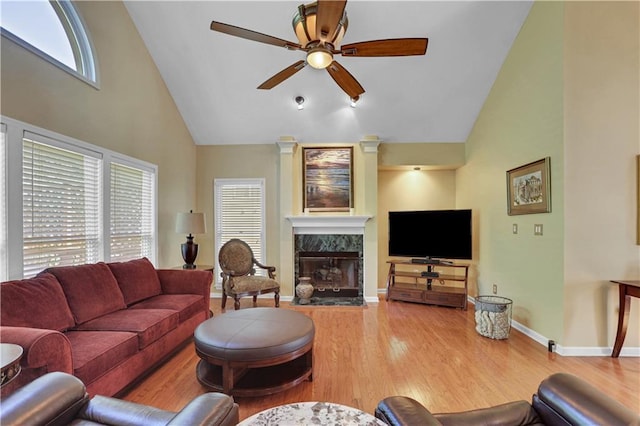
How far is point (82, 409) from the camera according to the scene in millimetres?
1362

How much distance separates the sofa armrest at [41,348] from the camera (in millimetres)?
1563

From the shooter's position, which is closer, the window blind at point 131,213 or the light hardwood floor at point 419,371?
the light hardwood floor at point 419,371

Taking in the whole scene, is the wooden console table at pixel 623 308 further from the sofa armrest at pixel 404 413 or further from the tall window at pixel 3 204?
the tall window at pixel 3 204

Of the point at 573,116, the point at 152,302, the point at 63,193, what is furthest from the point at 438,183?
the point at 63,193

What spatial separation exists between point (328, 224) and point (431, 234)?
A: 1.65 meters

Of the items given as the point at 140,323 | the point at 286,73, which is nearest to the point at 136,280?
the point at 140,323

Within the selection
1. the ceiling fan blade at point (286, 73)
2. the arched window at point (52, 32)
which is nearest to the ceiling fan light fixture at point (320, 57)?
the ceiling fan blade at point (286, 73)

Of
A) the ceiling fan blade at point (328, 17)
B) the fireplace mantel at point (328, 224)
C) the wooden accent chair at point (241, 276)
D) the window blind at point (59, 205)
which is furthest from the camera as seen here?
the fireplace mantel at point (328, 224)

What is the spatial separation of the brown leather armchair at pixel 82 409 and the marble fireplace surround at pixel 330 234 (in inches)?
145

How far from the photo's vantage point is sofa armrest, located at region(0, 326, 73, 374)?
1.56 meters

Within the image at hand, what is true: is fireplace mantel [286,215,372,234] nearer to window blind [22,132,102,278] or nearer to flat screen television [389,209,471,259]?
flat screen television [389,209,471,259]

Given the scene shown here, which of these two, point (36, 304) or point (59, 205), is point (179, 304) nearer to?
point (36, 304)

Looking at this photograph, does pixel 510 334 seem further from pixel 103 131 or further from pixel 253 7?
pixel 103 131

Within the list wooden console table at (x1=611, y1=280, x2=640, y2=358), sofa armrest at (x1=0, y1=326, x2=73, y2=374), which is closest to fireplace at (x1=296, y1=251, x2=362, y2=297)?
wooden console table at (x1=611, y1=280, x2=640, y2=358)
